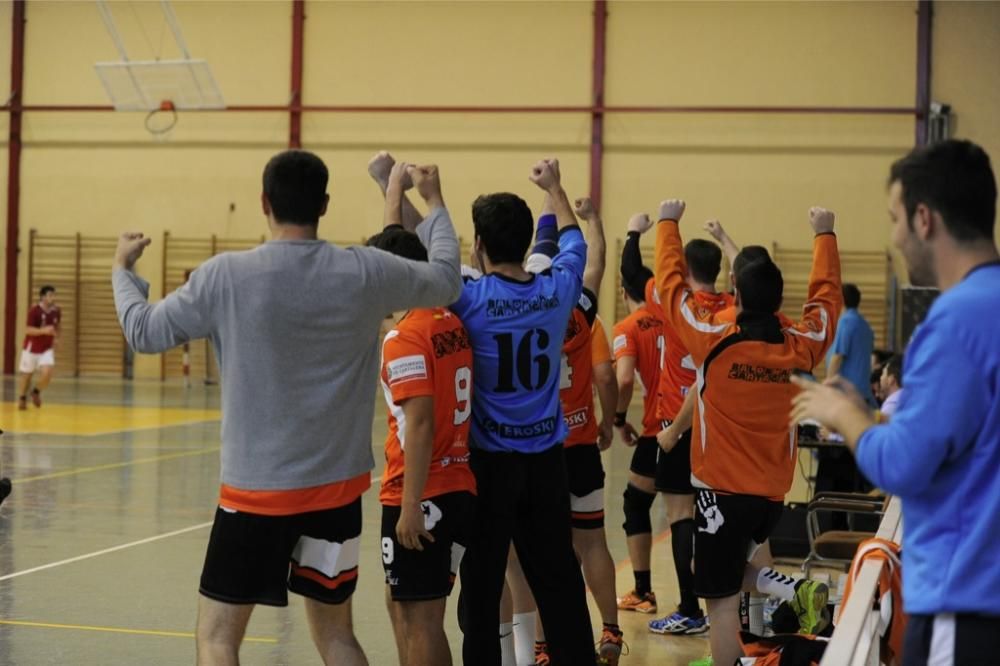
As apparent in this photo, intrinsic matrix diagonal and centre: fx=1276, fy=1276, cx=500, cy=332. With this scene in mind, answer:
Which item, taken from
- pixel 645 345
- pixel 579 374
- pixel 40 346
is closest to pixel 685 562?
pixel 645 345

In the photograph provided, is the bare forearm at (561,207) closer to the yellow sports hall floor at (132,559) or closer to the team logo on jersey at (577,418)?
the team logo on jersey at (577,418)

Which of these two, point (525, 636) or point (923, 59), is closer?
point (525, 636)

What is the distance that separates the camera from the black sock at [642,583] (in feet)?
24.2

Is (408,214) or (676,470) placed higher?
(408,214)

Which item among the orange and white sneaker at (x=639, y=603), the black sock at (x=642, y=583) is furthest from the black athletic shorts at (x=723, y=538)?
the black sock at (x=642, y=583)

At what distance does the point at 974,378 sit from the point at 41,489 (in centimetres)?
1039

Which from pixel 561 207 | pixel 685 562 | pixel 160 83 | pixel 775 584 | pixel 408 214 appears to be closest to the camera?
pixel 408 214

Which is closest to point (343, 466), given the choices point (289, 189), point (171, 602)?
point (289, 189)

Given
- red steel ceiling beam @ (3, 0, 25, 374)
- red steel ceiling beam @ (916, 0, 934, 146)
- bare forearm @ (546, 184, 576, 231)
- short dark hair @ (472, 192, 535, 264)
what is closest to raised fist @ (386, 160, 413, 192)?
short dark hair @ (472, 192, 535, 264)

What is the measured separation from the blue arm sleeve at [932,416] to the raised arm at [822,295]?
9.52 feet

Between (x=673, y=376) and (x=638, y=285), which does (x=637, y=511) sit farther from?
(x=638, y=285)

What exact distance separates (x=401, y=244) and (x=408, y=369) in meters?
0.44

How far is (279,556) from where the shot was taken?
12.4 feet

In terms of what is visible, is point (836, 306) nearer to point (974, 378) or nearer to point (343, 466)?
point (343, 466)
